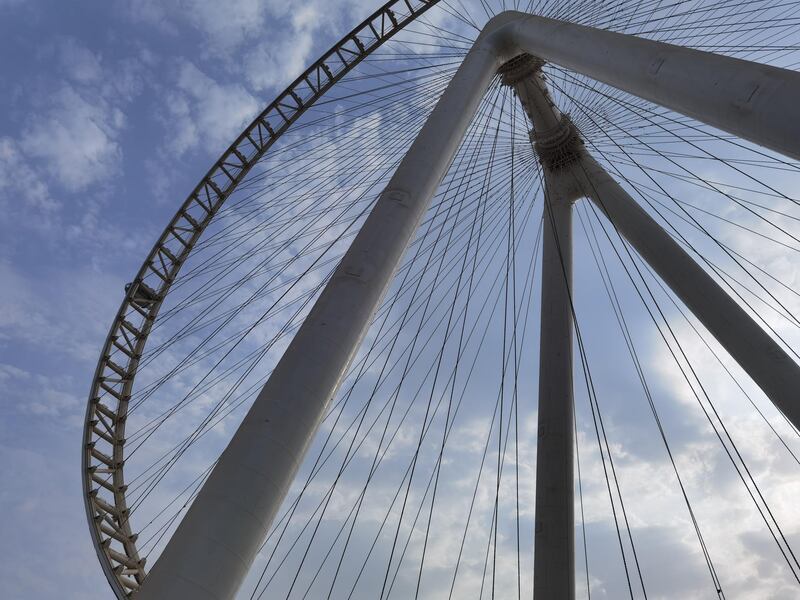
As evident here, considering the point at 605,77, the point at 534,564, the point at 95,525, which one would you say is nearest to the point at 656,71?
the point at 605,77

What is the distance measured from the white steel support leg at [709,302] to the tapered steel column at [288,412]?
778cm

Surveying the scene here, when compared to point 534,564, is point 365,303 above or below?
below

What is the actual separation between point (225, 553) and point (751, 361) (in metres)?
11.7

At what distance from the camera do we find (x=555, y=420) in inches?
555

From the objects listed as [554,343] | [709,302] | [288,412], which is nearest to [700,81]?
[288,412]

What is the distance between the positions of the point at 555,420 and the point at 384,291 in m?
8.16

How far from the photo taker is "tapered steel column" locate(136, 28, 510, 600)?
4801mm

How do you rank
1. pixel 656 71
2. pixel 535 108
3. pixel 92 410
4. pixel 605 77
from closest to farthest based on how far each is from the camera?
pixel 656 71, pixel 605 77, pixel 535 108, pixel 92 410

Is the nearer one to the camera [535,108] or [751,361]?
[751,361]

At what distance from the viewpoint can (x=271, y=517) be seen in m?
5.40

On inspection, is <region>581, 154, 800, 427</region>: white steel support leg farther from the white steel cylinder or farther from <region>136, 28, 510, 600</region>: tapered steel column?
<region>136, 28, 510, 600</region>: tapered steel column

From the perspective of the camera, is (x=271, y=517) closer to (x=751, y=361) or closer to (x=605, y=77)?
(x=605, y=77)

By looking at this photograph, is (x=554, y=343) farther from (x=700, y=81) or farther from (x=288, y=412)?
(x=288, y=412)

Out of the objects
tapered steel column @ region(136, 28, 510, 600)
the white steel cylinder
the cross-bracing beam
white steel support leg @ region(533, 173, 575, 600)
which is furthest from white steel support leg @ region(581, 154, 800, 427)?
tapered steel column @ region(136, 28, 510, 600)
